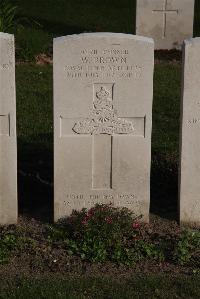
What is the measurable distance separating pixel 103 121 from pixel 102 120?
17 mm

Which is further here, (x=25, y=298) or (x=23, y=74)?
(x=23, y=74)

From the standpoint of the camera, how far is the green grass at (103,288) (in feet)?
18.3

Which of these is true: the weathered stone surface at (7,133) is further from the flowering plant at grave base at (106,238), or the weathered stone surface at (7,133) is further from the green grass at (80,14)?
the green grass at (80,14)

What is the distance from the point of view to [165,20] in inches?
583

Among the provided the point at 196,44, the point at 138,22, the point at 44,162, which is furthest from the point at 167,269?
the point at 138,22

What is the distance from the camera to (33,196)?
7633mm

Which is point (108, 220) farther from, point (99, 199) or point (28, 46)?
point (28, 46)

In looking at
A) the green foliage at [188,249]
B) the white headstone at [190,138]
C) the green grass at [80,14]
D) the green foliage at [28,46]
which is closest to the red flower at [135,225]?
the green foliage at [188,249]

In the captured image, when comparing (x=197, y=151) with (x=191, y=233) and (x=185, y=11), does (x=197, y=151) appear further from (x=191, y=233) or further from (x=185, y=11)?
(x=185, y=11)

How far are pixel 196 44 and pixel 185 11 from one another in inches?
340

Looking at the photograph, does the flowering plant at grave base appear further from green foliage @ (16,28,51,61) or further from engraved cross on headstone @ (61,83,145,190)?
green foliage @ (16,28,51,61)

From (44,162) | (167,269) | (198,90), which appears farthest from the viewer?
(44,162)

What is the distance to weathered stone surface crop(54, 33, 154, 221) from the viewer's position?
645cm

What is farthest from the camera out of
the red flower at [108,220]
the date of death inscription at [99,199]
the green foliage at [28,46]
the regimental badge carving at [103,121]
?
the green foliage at [28,46]
